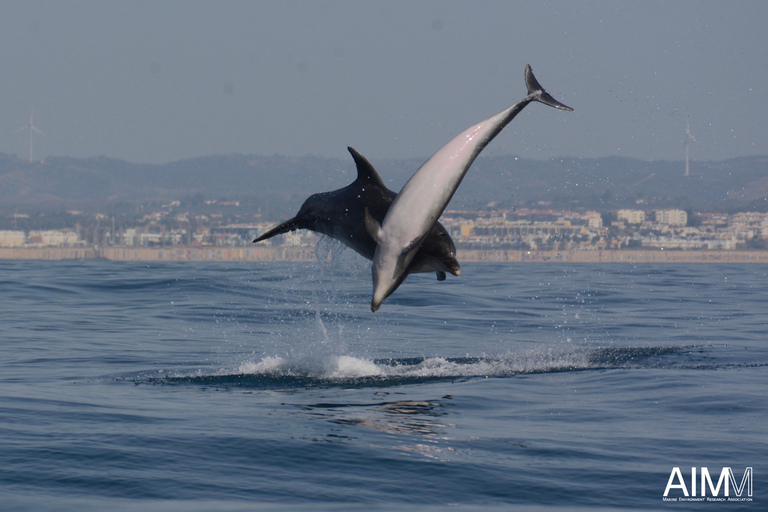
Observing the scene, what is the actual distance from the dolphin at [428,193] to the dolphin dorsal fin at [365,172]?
6.16ft

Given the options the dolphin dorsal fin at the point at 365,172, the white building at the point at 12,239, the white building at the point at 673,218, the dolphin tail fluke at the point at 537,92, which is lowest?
the white building at the point at 12,239

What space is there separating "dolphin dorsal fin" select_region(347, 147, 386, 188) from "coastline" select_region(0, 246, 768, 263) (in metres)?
101

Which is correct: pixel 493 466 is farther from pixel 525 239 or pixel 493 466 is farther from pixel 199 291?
pixel 525 239

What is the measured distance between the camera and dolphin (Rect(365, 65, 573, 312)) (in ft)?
28.9

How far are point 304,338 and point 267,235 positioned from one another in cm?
915

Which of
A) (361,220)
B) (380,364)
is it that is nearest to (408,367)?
(380,364)

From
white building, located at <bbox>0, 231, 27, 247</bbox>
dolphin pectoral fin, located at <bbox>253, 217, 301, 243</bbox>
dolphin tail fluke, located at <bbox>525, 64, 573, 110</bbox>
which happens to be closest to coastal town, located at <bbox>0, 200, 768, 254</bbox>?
white building, located at <bbox>0, 231, 27, 247</bbox>

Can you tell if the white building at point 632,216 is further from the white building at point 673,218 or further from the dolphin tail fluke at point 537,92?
the dolphin tail fluke at point 537,92

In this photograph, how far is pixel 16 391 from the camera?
1320cm

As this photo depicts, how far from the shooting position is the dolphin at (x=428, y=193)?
881cm

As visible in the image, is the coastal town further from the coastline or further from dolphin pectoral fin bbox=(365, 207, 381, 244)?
dolphin pectoral fin bbox=(365, 207, 381, 244)

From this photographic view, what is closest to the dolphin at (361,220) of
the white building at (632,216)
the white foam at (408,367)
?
the white foam at (408,367)

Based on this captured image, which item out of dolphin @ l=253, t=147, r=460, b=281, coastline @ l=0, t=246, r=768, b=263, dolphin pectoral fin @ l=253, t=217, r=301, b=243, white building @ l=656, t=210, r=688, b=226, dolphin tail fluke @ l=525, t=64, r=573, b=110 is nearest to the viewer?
dolphin tail fluke @ l=525, t=64, r=573, b=110

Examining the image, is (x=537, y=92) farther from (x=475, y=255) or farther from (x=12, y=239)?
(x=12, y=239)
